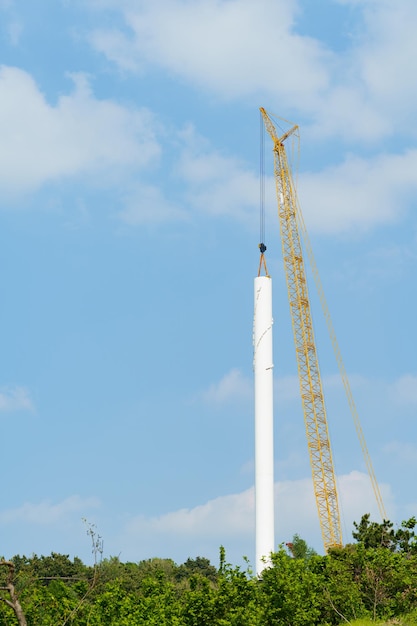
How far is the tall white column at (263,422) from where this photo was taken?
7569 centimetres

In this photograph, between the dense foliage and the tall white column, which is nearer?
the dense foliage

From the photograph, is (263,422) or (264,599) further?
(263,422)

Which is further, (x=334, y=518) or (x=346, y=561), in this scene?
(x=334, y=518)

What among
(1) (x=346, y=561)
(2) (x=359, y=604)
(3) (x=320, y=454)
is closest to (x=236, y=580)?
(2) (x=359, y=604)

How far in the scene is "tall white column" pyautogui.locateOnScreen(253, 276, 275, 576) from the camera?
248ft

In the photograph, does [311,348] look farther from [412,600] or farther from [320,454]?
[412,600]

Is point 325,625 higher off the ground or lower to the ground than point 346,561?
lower

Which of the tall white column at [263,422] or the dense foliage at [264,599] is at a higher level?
the tall white column at [263,422]

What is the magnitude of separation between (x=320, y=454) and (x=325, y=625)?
53.5 metres

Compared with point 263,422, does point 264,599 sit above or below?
below

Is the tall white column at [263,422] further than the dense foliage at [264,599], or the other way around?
the tall white column at [263,422]

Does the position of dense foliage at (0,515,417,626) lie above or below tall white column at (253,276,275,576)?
below

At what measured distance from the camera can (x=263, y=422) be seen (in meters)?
77.4

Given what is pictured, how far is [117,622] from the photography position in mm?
47125
